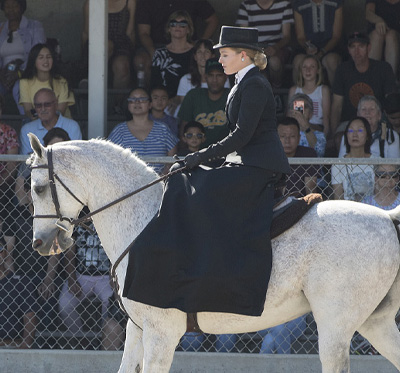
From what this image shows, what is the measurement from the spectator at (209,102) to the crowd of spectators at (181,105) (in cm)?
1

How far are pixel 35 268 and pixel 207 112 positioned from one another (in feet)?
8.37

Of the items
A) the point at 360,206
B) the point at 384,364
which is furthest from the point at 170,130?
the point at 360,206

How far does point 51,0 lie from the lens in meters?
12.4

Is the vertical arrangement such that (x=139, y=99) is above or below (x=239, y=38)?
below

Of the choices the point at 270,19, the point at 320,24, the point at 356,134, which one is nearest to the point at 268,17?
the point at 270,19

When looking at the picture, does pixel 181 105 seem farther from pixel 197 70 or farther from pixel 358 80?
pixel 358 80

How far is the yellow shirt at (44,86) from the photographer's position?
31.3ft

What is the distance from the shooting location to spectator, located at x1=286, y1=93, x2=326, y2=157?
8766 millimetres

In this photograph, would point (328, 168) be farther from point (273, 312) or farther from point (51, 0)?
point (51, 0)

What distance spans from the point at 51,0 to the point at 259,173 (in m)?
8.02

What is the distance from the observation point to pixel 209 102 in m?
9.24

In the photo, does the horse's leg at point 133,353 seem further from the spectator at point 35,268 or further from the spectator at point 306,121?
the spectator at point 306,121

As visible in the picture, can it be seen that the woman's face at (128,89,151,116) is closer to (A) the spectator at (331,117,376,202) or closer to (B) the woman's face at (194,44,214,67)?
(B) the woman's face at (194,44,214,67)

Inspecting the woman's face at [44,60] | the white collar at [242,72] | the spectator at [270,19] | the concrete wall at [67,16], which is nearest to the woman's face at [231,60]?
the white collar at [242,72]
